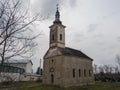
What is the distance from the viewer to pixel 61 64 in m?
30.4

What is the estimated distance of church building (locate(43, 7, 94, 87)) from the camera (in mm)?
30427

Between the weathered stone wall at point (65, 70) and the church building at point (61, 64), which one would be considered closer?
the weathered stone wall at point (65, 70)

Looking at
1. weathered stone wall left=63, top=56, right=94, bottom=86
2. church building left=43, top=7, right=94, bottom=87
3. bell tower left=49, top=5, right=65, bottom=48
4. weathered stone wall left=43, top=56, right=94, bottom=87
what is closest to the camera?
weathered stone wall left=43, top=56, right=94, bottom=87

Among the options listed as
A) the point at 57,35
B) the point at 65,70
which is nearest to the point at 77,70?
the point at 65,70

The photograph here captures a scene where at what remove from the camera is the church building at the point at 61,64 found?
30.4 meters

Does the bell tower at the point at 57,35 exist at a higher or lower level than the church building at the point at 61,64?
higher

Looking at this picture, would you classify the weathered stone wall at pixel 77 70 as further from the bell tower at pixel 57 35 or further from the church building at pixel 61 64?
the bell tower at pixel 57 35

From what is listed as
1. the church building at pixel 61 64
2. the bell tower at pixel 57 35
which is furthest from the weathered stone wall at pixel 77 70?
the bell tower at pixel 57 35

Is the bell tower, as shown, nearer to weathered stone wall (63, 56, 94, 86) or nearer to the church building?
the church building

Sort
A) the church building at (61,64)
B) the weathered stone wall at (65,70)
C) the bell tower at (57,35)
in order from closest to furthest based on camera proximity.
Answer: the weathered stone wall at (65,70) < the church building at (61,64) < the bell tower at (57,35)

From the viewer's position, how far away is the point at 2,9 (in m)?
6.25

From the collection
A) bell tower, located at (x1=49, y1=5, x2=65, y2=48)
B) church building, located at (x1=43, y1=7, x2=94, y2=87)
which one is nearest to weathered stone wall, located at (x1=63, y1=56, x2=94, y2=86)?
church building, located at (x1=43, y1=7, x2=94, y2=87)

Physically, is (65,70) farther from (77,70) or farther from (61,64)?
(77,70)

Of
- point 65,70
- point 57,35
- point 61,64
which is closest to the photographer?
point 65,70
